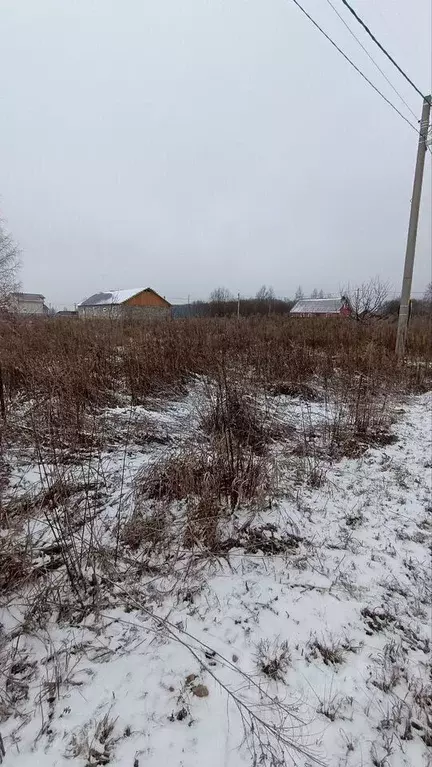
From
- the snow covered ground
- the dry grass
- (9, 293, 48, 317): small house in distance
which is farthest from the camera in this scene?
(9, 293, 48, 317): small house in distance

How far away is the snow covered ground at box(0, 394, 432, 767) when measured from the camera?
1.25 metres

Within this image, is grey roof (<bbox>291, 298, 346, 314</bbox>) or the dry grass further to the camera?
grey roof (<bbox>291, 298, 346, 314</bbox>)

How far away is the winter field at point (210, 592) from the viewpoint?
129 cm

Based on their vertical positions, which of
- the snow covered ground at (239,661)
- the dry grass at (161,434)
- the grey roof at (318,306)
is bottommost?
the snow covered ground at (239,661)

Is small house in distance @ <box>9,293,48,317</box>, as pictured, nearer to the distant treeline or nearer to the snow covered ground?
the distant treeline

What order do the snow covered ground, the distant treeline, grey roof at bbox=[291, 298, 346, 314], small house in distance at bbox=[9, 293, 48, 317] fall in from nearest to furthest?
the snow covered ground < small house in distance at bbox=[9, 293, 48, 317] < the distant treeline < grey roof at bbox=[291, 298, 346, 314]

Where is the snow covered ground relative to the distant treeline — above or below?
below

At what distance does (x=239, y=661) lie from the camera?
1.54 meters

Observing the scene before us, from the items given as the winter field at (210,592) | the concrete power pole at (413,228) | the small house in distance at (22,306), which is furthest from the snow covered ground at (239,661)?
the small house in distance at (22,306)

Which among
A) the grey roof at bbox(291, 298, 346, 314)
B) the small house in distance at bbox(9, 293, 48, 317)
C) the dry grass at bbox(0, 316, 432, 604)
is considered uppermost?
the grey roof at bbox(291, 298, 346, 314)

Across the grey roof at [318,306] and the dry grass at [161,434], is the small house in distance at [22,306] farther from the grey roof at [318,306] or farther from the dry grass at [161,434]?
the grey roof at [318,306]

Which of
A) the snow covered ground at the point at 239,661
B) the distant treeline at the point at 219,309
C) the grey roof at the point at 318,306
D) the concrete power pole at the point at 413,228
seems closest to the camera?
the snow covered ground at the point at 239,661

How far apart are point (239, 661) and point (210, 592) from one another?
395 mm

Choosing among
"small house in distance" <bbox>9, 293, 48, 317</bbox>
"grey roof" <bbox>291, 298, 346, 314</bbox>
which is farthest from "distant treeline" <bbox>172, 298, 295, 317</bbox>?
"small house in distance" <bbox>9, 293, 48, 317</bbox>
